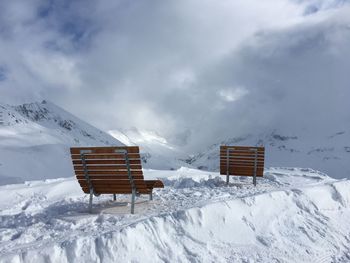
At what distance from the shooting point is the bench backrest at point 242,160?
44.6 ft

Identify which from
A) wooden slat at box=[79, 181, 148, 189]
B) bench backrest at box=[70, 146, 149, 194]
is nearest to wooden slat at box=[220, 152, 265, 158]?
bench backrest at box=[70, 146, 149, 194]

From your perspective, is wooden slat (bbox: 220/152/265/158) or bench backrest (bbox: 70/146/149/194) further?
wooden slat (bbox: 220/152/265/158)

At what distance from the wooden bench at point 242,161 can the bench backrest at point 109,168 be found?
5490 millimetres

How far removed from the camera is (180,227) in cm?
732

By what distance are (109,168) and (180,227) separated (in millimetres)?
2171

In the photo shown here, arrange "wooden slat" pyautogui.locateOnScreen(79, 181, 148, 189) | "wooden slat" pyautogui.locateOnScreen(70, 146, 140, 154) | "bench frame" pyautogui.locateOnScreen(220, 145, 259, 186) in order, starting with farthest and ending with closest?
"bench frame" pyautogui.locateOnScreen(220, 145, 259, 186) < "wooden slat" pyautogui.locateOnScreen(79, 181, 148, 189) < "wooden slat" pyautogui.locateOnScreen(70, 146, 140, 154)

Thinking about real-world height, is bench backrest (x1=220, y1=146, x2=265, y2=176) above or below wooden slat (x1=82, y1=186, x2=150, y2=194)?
above

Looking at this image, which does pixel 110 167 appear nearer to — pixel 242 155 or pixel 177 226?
pixel 177 226

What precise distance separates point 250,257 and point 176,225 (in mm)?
1322

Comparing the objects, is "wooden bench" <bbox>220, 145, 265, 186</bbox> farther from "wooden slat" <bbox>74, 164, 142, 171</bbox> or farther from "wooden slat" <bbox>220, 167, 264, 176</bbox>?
"wooden slat" <bbox>74, 164, 142, 171</bbox>

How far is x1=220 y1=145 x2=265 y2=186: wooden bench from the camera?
13.6 metres

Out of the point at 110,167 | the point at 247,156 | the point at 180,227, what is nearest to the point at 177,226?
the point at 180,227

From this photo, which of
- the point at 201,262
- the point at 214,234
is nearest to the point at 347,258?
the point at 214,234

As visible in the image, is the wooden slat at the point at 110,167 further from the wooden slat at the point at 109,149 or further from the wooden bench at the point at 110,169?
the wooden slat at the point at 109,149
